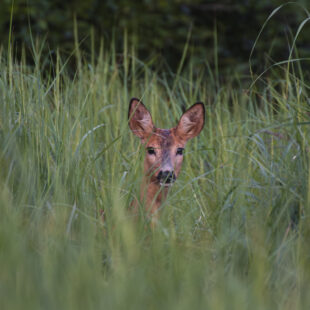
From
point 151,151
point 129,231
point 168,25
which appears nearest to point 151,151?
point 151,151

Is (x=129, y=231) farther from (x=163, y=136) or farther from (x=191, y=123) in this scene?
(x=191, y=123)

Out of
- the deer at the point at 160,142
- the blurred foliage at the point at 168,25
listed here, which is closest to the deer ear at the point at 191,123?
the deer at the point at 160,142

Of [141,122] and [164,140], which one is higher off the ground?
[141,122]

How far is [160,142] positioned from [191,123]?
1.02ft

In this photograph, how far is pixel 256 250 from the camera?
3035 millimetres

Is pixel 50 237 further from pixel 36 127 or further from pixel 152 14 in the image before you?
pixel 152 14

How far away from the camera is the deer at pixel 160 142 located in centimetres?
429

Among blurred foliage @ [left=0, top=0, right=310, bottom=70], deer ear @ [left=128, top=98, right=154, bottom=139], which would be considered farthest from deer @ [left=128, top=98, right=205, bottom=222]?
blurred foliage @ [left=0, top=0, right=310, bottom=70]

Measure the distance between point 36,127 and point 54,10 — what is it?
3.83 m

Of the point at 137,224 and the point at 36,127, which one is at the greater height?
the point at 36,127

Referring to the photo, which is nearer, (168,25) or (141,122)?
(141,122)

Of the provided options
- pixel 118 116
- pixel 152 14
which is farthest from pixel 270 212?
pixel 152 14

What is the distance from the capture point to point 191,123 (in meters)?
4.71

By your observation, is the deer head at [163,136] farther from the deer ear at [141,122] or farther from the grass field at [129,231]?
the grass field at [129,231]
